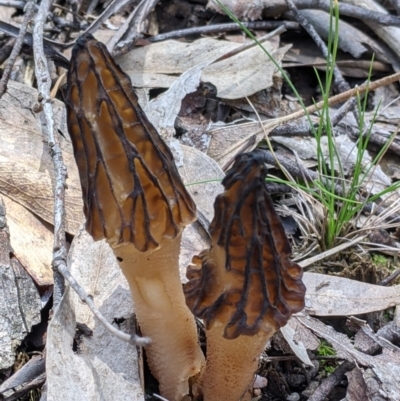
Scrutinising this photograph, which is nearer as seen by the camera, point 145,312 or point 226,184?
point 226,184

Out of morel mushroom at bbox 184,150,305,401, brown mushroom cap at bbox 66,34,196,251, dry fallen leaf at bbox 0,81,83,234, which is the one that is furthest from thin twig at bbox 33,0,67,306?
morel mushroom at bbox 184,150,305,401

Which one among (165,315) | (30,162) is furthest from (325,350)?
(30,162)

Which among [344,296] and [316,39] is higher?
[316,39]

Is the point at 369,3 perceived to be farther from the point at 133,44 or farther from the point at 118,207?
the point at 118,207

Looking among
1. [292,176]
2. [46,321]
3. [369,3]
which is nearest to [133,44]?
[292,176]

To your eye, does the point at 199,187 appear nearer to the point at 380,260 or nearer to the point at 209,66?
the point at 380,260

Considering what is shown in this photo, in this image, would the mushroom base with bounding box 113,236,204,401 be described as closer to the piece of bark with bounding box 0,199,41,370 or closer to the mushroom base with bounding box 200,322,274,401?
the mushroom base with bounding box 200,322,274,401
